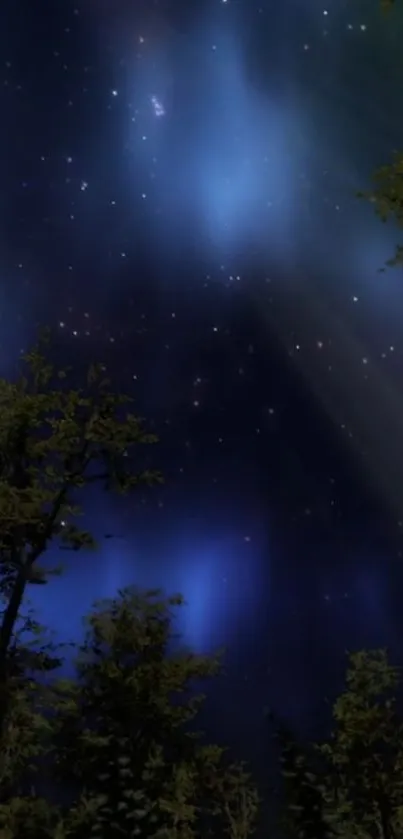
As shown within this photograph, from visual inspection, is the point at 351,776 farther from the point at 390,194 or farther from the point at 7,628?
the point at 390,194

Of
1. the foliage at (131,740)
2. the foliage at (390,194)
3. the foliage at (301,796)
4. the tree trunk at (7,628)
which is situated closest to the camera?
the foliage at (390,194)

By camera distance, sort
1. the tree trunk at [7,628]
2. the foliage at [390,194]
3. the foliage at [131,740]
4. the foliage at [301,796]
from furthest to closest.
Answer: the foliage at [301,796], the foliage at [131,740], the tree trunk at [7,628], the foliage at [390,194]

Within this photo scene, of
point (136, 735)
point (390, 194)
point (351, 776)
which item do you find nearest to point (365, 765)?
point (351, 776)

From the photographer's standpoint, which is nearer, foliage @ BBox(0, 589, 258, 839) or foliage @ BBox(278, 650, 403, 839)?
foliage @ BBox(0, 589, 258, 839)

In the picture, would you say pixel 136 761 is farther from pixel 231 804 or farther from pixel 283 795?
pixel 231 804

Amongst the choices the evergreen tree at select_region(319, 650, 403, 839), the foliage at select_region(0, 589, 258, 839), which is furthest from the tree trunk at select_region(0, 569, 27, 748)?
the evergreen tree at select_region(319, 650, 403, 839)

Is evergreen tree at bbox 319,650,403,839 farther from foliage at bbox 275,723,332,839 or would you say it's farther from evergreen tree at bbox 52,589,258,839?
evergreen tree at bbox 52,589,258,839

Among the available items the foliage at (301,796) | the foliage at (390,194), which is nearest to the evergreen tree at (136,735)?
the foliage at (301,796)

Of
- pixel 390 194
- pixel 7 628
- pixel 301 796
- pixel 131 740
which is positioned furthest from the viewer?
pixel 301 796

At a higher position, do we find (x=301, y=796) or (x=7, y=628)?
(x=301, y=796)

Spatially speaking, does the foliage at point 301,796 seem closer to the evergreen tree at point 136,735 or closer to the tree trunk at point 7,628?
the evergreen tree at point 136,735

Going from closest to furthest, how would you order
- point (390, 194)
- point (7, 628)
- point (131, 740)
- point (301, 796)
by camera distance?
point (390, 194)
point (7, 628)
point (131, 740)
point (301, 796)

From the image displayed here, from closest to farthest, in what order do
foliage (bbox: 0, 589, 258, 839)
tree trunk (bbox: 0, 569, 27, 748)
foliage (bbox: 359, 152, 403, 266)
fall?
foliage (bbox: 359, 152, 403, 266) → tree trunk (bbox: 0, 569, 27, 748) → foliage (bbox: 0, 589, 258, 839)

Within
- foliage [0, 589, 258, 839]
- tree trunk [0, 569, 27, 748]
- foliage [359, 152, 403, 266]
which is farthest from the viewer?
foliage [0, 589, 258, 839]
